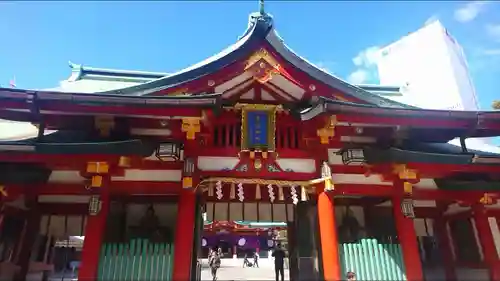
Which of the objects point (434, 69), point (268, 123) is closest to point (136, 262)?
point (268, 123)

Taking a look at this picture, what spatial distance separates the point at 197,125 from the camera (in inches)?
319

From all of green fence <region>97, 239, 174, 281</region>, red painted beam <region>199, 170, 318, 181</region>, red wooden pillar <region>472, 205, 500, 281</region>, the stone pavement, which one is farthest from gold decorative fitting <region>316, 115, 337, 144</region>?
the stone pavement

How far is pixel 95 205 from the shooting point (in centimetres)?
783

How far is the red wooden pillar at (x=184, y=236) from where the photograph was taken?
7.53 meters

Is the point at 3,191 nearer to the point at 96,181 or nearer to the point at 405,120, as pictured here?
the point at 96,181

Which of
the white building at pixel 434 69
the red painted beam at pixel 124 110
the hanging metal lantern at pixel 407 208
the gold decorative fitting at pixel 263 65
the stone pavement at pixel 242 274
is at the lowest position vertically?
the stone pavement at pixel 242 274

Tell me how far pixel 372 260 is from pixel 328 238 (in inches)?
50.1

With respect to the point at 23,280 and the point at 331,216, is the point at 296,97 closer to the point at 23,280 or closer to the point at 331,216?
the point at 331,216

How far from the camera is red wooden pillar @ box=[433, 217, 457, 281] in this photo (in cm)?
1104

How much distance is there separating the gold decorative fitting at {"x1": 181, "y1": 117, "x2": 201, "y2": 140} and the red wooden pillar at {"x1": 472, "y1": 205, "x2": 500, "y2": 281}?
8336 millimetres

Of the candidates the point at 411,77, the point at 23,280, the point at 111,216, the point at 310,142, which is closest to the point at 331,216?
the point at 310,142

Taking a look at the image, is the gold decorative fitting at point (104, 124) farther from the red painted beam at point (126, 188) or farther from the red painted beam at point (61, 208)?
the red painted beam at point (61, 208)

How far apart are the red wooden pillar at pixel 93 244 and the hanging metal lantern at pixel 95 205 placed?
0.05m

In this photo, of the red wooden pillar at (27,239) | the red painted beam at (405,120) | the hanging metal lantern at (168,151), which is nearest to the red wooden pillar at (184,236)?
the hanging metal lantern at (168,151)
